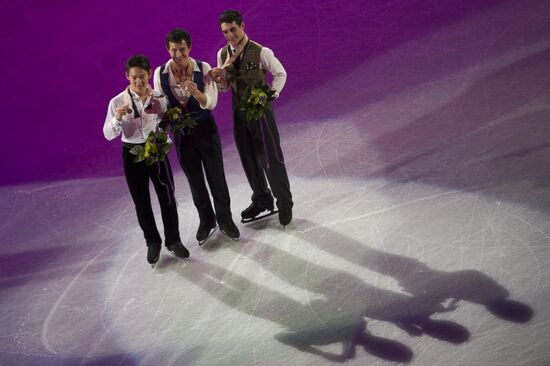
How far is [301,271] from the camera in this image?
253 inches

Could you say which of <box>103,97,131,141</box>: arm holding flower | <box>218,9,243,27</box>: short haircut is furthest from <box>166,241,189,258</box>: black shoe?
<box>218,9,243,27</box>: short haircut

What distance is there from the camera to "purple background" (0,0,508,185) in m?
8.91

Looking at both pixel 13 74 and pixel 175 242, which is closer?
pixel 175 242

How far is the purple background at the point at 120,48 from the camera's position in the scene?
351 inches

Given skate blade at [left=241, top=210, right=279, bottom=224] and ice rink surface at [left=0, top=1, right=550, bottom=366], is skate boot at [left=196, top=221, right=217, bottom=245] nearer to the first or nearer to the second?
ice rink surface at [left=0, top=1, right=550, bottom=366]

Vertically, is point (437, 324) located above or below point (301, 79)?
below

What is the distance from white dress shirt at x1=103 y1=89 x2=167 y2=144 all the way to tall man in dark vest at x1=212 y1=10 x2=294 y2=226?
0.58m

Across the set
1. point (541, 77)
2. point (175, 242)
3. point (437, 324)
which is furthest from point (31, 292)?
point (541, 77)

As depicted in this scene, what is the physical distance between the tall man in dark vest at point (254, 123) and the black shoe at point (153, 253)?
0.86 m

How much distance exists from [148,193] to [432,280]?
2375 millimetres

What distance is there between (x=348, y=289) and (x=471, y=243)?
3.46ft

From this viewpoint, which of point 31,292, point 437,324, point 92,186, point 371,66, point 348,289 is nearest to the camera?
point 437,324

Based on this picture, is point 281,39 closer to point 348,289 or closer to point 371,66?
point 371,66

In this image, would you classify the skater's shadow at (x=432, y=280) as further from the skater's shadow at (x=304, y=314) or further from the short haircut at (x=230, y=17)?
the short haircut at (x=230, y=17)
